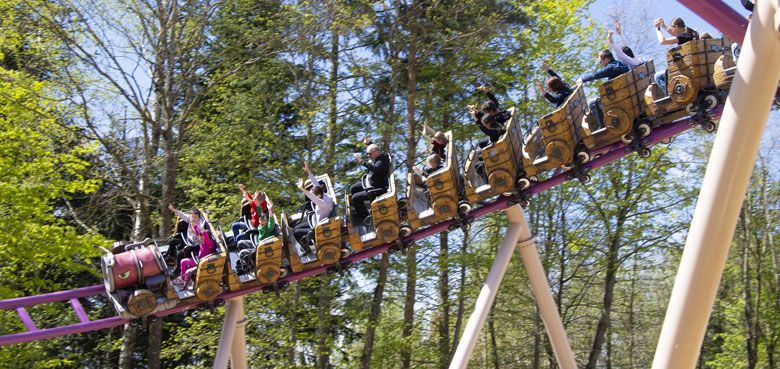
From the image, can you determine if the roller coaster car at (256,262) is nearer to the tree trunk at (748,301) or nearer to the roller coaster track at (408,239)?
the roller coaster track at (408,239)

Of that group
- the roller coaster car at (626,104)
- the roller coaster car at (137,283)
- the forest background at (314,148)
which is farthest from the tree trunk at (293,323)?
the roller coaster car at (626,104)

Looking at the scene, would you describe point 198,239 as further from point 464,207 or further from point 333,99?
point 333,99

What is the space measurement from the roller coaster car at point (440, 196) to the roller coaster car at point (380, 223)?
0.20 metres

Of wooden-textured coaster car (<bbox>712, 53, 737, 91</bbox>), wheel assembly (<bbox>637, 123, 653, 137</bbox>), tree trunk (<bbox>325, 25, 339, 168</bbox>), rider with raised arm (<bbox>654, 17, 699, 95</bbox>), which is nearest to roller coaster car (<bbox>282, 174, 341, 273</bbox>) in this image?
wheel assembly (<bbox>637, 123, 653, 137</bbox>)

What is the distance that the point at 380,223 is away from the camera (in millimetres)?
9922

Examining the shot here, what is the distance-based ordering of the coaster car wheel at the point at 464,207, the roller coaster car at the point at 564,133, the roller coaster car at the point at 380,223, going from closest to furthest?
1. the roller coaster car at the point at 564,133
2. the coaster car wheel at the point at 464,207
3. the roller coaster car at the point at 380,223

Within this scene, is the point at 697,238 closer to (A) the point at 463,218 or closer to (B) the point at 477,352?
(A) the point at 463,218

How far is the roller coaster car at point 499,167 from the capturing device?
9430 millimetres

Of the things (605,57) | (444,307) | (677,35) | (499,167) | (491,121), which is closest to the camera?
(677,35)

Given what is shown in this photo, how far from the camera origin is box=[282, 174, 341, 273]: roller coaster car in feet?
33.1

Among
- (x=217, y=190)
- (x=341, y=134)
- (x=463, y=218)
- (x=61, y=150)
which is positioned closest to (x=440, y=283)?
(x=341, y=134)

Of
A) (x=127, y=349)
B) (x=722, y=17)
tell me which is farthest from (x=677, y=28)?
(x=127, y=349)

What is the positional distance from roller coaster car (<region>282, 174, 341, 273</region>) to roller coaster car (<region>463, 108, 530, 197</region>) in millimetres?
1578

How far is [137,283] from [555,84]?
5192 millimetres
